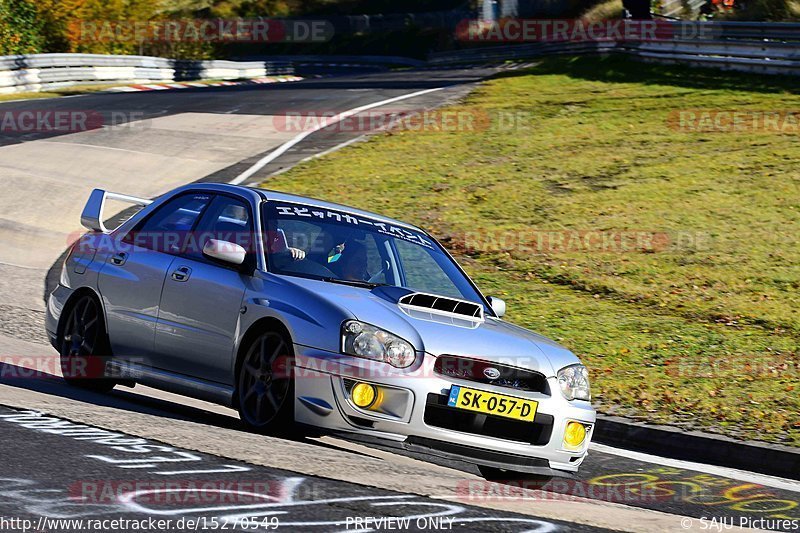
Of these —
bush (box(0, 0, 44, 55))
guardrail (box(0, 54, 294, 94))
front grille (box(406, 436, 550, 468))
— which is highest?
bush (box(0, 0, 44, 55))

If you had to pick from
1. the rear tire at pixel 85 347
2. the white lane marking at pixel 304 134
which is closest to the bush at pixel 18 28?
the white lane marking at pixel 304 134

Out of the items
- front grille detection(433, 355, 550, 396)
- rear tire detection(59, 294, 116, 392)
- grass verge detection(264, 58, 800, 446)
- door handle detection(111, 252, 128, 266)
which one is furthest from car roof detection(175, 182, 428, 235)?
grass verge detection(264, 58, 800, 446)

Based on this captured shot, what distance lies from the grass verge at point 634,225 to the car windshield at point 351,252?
7.93 feet

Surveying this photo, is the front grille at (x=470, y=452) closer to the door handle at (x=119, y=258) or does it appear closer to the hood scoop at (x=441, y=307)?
the hood scoop at (x=441, y=307)

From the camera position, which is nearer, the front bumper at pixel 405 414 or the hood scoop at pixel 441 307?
the front bumper at pixel 405 414

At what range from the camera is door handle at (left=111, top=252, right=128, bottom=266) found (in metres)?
8.30

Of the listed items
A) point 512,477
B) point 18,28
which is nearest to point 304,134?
point 512,477

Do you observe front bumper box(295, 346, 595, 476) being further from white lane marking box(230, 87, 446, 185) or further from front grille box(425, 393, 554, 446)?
white lane marking box(230, 87, 446, 185)

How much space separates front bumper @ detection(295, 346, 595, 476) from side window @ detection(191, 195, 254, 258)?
4.18ft

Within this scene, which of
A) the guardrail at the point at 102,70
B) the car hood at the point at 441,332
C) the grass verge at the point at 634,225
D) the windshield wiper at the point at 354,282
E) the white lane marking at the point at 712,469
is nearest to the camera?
the car hood at the point at 441,332

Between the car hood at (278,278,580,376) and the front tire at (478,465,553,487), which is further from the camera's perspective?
the front tire at (478,465,553,487)

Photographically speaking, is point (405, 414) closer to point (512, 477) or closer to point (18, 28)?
point (512, 477)

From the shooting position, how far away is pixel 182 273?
25.3 ft

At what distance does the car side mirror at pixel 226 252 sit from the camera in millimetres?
7199
